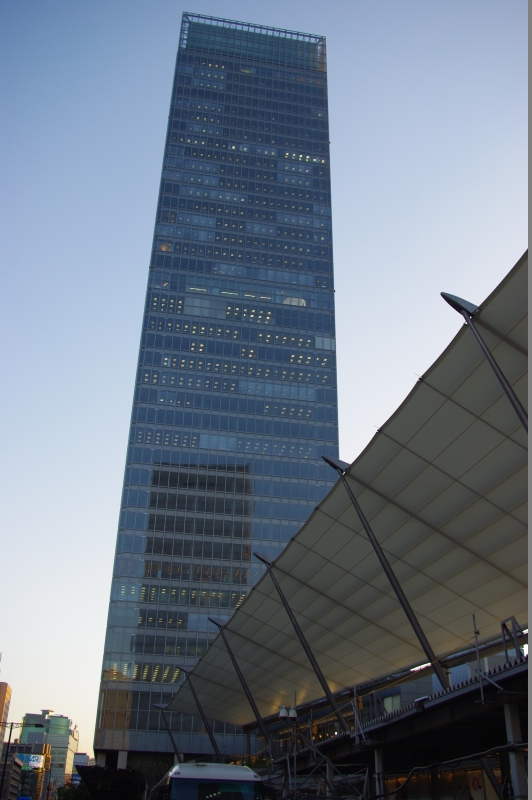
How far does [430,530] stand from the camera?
25.3 m

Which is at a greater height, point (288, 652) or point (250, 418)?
point (250, 418)

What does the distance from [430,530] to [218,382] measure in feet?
249

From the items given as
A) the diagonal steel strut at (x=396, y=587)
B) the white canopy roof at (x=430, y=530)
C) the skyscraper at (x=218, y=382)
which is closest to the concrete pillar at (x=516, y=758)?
the diagonal steel strut at (x=396, y=587)

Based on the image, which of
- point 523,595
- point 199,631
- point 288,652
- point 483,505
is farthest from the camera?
point 199,631

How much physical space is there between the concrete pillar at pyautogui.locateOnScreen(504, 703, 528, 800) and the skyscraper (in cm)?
6970

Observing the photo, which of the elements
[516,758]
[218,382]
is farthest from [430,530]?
[218,382]

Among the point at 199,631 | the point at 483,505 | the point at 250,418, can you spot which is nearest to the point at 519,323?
the point at 483,505

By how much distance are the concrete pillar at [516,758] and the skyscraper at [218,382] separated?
229 feet

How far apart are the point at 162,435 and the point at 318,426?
2267 cm

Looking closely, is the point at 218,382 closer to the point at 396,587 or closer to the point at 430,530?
the point at 430,530

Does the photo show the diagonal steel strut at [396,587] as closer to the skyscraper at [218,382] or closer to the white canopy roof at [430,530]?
the white canopy roof at [430,530]

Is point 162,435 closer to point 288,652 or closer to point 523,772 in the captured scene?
point 288,652

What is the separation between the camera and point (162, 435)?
307 ft

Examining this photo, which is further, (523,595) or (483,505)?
(523,595)
